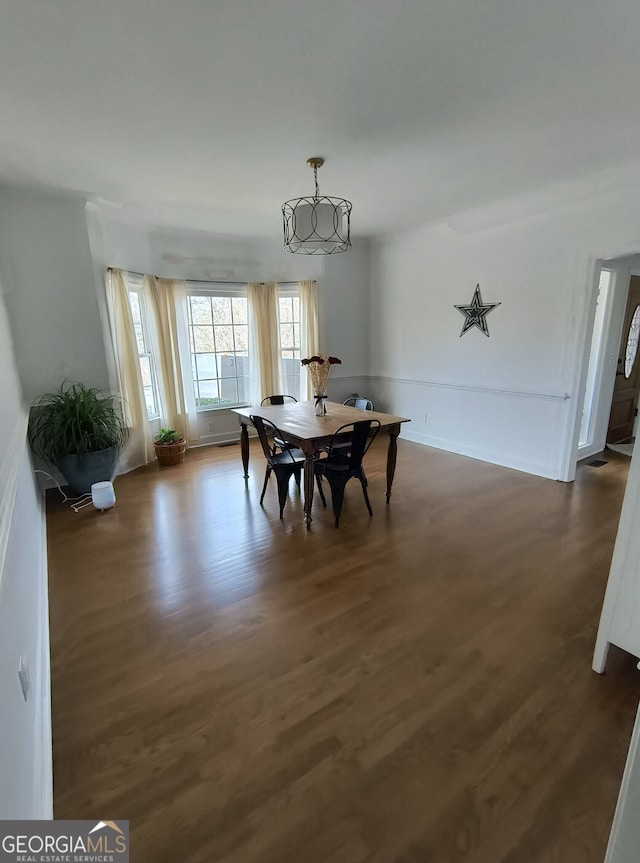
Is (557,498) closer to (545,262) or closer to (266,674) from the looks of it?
(545,262)

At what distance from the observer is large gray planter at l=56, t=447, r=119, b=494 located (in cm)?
375

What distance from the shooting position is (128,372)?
14.5 feet

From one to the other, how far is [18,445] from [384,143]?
3073mm

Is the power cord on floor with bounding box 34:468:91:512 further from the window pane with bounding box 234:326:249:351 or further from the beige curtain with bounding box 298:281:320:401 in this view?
the beige curtain with bounding box 298:281:320:401

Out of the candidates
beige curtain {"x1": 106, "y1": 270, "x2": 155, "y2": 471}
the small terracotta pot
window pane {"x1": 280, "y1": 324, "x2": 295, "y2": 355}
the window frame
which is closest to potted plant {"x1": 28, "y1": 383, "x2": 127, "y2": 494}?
beige curtain {"x1": 106, "y1": 270, "x2": 155, "y2": 471}

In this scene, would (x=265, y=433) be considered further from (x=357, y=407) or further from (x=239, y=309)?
(x=239, y=309)

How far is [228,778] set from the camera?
1.42 meters

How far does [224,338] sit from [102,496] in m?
2.70

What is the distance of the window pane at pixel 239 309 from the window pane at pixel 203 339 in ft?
1.26

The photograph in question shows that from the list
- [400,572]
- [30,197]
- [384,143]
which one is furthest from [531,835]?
[30,197]

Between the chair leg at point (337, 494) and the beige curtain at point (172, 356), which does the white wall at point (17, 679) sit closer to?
the chair leg at point (337, 494)

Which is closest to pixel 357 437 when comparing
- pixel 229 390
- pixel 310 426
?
pixel 310 426

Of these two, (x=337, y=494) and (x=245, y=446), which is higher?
(x=245, y=446)

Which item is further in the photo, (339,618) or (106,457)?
(106,457)
